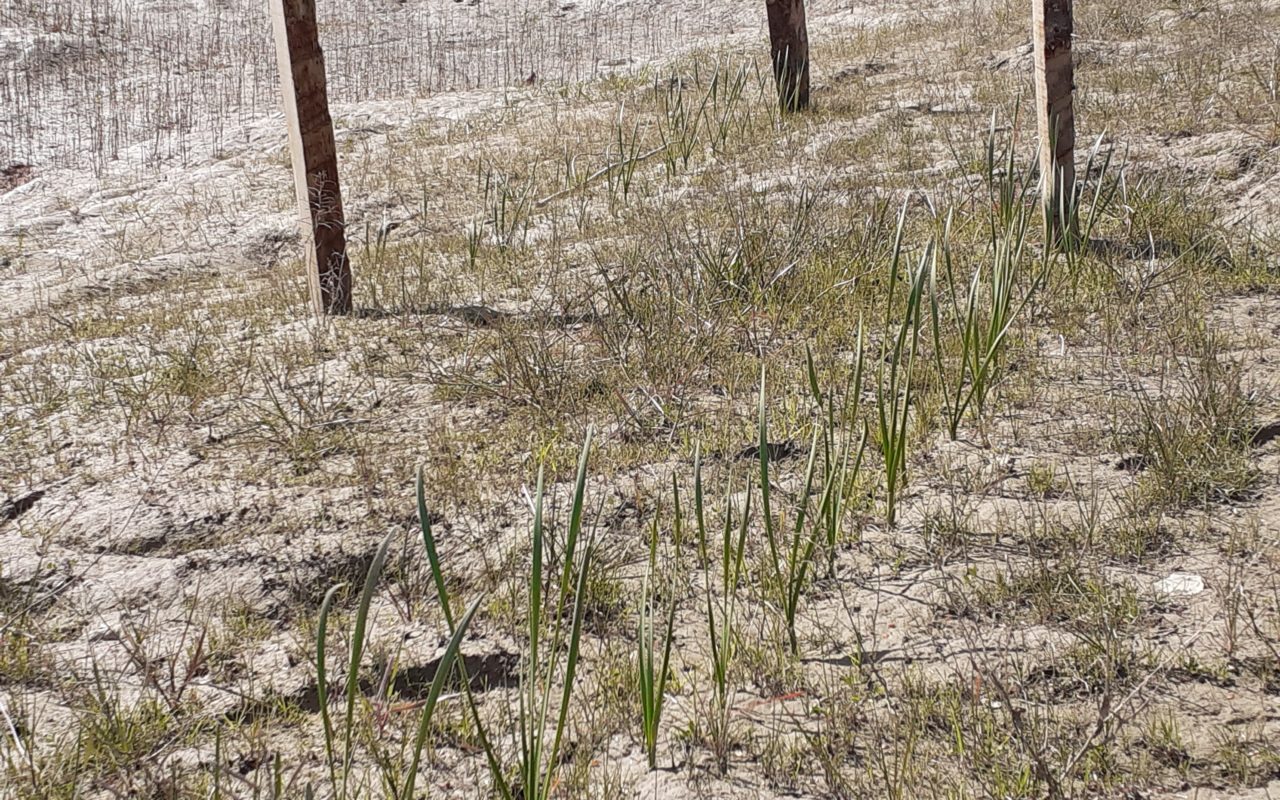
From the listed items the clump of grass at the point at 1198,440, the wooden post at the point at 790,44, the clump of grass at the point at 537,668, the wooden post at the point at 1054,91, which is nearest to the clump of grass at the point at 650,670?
the clump of grass at the point at 537,668

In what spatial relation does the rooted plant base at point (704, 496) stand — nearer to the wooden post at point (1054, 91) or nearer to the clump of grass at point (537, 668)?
the clump of grass at point (537, 668)

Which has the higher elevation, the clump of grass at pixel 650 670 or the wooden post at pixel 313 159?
the wooden post at pixel 313 159

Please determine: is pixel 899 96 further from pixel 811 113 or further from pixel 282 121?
pixel 282 121

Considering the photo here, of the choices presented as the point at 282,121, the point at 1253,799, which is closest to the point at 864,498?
the point at 1253,799

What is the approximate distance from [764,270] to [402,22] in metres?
12.5

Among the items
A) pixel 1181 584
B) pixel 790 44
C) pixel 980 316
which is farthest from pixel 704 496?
pixel 790 44

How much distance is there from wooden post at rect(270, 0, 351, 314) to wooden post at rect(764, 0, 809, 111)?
4035 millimetres

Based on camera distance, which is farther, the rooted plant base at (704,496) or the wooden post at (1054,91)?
the wooden post at (1054,91)

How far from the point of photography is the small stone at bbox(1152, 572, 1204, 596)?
2.22 m

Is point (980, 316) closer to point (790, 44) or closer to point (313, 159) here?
point (313, 159)

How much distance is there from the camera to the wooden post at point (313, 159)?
15.1 ft

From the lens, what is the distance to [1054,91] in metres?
4.30

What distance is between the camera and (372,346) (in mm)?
4168

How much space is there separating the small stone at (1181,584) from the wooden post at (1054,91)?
7.20 ft
